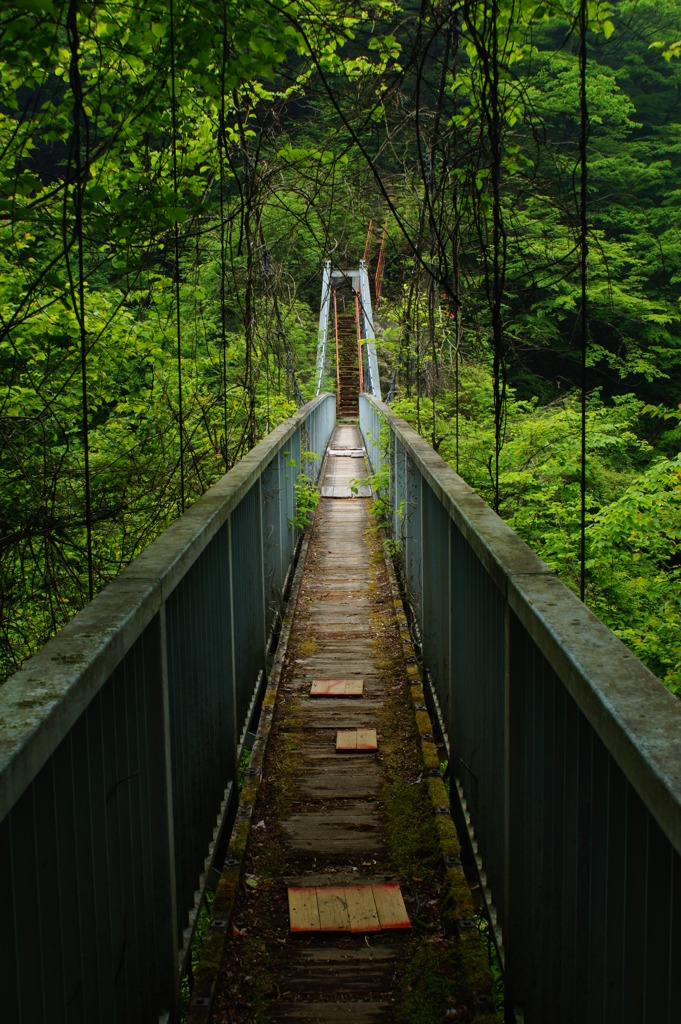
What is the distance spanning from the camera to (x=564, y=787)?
132cm

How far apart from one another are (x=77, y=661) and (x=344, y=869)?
1680 millimetres

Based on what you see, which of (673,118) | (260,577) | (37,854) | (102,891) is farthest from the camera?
(673,118)

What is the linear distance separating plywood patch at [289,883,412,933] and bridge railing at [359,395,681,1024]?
0.95 ft

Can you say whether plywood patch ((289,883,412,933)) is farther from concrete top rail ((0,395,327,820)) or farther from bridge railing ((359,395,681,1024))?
concrete top rail ((0,395,327,820))

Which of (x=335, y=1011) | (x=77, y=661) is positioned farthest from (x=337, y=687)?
(x=77, y=661)

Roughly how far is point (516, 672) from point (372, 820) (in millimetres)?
1359

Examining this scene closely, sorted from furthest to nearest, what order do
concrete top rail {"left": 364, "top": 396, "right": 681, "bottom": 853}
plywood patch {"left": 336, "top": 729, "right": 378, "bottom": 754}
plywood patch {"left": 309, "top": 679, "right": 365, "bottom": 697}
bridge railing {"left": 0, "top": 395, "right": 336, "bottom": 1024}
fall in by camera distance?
plywood patch {"left": 309, "top": 679, "right": 365, "bottom": 697} → plywood patch {"left": 336, "top": 729, "right": 378, "bottom": 754} → bridge railing {"left": 0, "top": 395, "right": 336, "bottom": 1024} → concrete top rail {"left": 364, "top": 396, "right": 681, "bottom": 853}

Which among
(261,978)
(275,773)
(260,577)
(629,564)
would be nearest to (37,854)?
(261,978)

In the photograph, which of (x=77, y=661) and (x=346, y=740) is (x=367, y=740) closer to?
(x=346, y=740)

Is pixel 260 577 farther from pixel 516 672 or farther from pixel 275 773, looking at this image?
A: pixel 516 672

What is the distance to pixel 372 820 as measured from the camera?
280cm

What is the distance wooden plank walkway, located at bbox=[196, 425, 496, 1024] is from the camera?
6.52ft

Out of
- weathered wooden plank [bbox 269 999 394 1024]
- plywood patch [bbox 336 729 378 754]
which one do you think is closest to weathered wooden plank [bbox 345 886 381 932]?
weathered wooden plank [bbox 269 999 394 1024]

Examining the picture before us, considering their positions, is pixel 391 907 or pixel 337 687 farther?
pixel 337 687
